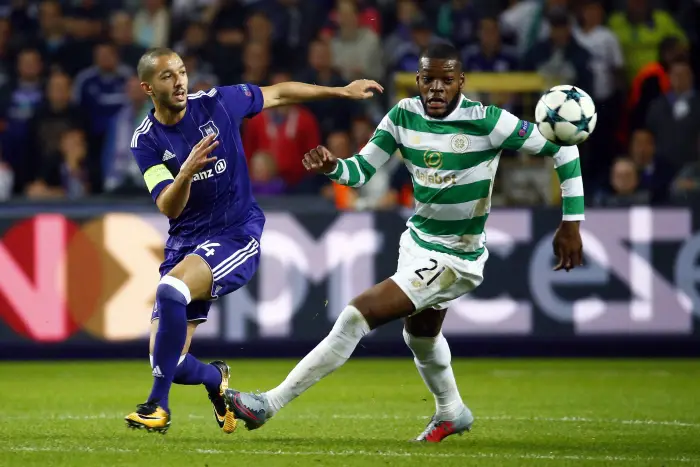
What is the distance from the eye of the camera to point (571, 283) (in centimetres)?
1223

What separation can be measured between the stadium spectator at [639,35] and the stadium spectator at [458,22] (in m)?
1.56

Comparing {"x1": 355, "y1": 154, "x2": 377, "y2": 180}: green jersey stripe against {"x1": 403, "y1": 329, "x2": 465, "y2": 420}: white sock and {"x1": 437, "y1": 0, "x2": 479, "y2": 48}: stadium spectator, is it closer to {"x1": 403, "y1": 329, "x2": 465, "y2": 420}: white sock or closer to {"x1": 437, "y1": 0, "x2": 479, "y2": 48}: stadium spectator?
{"x1": 403, "y1": 329, "x2": 465, "y2": 420}: white sock

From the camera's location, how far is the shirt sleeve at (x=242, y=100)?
7838 millimetres

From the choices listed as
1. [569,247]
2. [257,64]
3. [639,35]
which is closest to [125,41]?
[257,64]

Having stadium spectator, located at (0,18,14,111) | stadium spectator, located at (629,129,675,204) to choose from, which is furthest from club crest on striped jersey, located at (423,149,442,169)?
stadium spectator, located at (0,18,14,111)

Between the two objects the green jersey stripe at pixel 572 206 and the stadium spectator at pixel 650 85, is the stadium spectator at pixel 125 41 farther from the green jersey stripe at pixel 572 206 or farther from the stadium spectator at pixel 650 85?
the green jersey stripe at pixel 572 206

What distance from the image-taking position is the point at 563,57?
14273mm

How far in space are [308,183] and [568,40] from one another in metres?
3.22

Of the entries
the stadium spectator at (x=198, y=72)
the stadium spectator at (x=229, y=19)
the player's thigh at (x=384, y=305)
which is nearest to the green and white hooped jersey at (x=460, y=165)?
the player's thigh at (x=384, y=305)

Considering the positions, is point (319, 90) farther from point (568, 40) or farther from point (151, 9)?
point (151, 9)

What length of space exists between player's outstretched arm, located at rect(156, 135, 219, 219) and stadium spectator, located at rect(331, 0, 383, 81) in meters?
7.60

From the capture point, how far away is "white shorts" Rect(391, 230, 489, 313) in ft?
23.6

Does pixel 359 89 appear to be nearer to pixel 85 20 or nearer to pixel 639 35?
pixel 639 35

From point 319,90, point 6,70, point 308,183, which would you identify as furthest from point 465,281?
point 6,70
